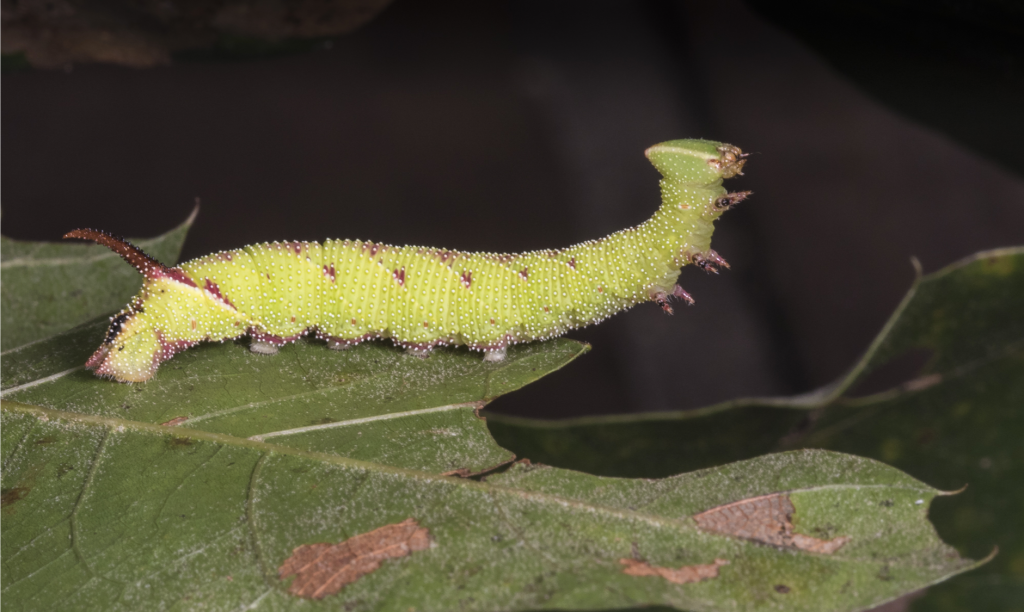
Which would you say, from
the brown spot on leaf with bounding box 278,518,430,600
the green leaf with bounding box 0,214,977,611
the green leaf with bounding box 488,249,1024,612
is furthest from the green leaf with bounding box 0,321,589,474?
the green leaf with bounding box 488,249,1024,612

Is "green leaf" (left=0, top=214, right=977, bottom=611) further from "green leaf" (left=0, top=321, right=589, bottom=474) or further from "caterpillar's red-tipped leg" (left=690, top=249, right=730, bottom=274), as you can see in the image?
"caterpillar's red-tipped leg" (left=690, top=249, right=730, bottom=274)

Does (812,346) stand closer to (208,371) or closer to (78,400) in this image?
(208,371)

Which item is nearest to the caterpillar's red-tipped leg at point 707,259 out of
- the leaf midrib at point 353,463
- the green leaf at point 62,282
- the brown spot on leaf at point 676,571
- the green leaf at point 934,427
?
the green leaf at point 934,427

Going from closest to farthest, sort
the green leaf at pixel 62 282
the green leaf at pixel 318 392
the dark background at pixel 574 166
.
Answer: the green leaf at pixel 318 392 → the green leaf at pixel 62 282 → the dark background at pixel 574 166

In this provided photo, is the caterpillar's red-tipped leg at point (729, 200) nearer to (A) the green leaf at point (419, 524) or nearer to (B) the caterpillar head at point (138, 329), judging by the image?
(A) the green leaf at point (419, 524)

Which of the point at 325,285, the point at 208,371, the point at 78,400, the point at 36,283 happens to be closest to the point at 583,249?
the point at 325,285

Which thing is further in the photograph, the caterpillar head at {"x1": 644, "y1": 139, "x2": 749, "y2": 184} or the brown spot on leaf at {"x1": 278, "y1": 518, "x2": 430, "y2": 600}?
the caterpillar head at {"x1": 644, "y1": 139, "x2": 749, "y2": 184}
